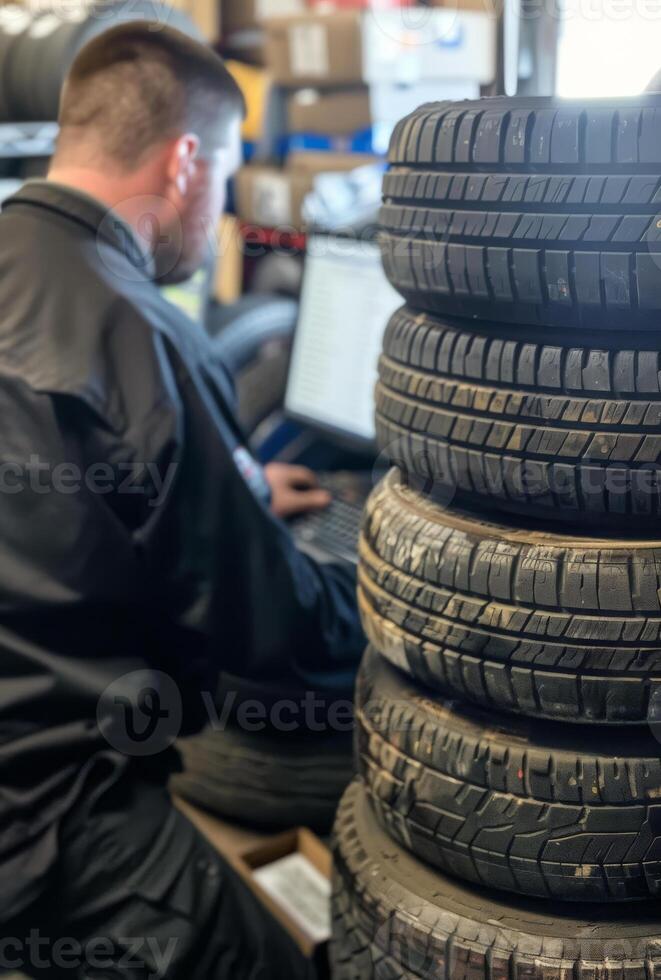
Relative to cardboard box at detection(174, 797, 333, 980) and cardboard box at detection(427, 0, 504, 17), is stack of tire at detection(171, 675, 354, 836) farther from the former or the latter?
cardboard box at detection(427, 0, 504, 17)

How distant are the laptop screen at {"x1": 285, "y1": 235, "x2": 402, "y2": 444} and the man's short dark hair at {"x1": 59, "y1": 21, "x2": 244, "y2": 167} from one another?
25.2 inches

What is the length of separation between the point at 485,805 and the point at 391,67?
2.37 meters

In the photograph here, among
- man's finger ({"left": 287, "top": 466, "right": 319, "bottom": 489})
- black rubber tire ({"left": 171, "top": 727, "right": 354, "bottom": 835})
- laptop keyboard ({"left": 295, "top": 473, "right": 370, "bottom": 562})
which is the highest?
man's finger ({"left": 287, "top": 466, "right": 319, "bottom": 489})

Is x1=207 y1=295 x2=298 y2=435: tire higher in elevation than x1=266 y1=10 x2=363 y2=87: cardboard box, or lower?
lower

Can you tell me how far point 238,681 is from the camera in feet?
4.98

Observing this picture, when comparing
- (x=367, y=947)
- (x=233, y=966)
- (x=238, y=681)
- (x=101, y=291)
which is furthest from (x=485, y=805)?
(x=101, y=291)

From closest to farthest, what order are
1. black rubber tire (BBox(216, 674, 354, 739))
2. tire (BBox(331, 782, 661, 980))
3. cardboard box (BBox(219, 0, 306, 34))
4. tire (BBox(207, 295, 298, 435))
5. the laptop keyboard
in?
tire (BBox(331, 782, 661, 980)), black rubber tire (BBox(216, 674, 354, 739)), the laptop keyboard, tire (BBox(207, 295, 298, 435)), cardboard box (BBox(219, 0, 306, 34))

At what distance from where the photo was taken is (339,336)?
214 centimetres

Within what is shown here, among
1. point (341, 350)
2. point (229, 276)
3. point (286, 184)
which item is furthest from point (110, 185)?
point (229, 276)

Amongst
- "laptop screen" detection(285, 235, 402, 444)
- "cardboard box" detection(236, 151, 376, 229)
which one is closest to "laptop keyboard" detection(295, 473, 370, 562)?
"laptop screen" detection(285, 235, 402, 444)

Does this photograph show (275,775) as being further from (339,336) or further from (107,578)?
(339,336)

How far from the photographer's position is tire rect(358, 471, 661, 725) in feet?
2.77

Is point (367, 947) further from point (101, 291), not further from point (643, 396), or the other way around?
point (101, 291)

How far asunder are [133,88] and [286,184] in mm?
1969
